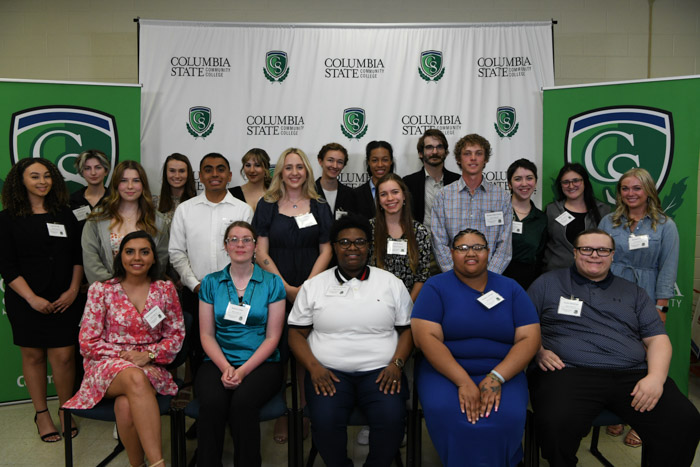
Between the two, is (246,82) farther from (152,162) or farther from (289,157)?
(289,157)

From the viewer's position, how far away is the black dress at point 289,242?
2959 millimetres

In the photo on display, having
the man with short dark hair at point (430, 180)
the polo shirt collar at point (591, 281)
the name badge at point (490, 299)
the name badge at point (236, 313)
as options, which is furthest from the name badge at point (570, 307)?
the name badge at point (236, 313)

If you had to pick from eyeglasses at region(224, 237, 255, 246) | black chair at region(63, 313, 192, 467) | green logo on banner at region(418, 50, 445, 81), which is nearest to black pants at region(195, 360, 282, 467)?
black chair at region(63, 313, 192, 467)

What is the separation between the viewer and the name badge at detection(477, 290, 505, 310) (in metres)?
2.28

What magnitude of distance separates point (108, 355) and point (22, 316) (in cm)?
90

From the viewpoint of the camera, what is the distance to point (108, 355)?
2436 mm

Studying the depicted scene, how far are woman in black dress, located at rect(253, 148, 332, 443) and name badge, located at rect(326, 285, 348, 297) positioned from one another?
1.43 ft

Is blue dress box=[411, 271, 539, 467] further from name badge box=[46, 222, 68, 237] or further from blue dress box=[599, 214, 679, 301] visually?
name badge box=[46, 222, 68, 237]

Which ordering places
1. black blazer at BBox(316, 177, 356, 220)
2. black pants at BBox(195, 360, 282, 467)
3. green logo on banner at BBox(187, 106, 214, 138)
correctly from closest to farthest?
black pants at BBox(195, 360, 282, 467) < black blazer at BBox(316, 177, 356, 220) < green logo on banner at BBox(187, 106, 214, 138)

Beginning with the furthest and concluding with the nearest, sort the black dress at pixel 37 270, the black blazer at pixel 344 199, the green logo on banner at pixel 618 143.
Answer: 1. the green logo on banner at pixel 618 143
2. the black blazer at pixel 344 199
3. the black dress at pixel 37 270

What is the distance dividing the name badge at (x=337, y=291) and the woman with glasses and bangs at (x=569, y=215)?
4.98 feet

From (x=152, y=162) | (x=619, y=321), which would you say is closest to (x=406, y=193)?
(x=619, y=321)

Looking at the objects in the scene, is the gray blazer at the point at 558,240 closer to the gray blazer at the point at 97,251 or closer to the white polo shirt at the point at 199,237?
the white polo shirt at the point at 199,237

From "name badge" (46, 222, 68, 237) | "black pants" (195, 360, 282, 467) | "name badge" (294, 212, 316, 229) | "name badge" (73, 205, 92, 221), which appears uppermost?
"name badge" (73, 205, 92, 221)
